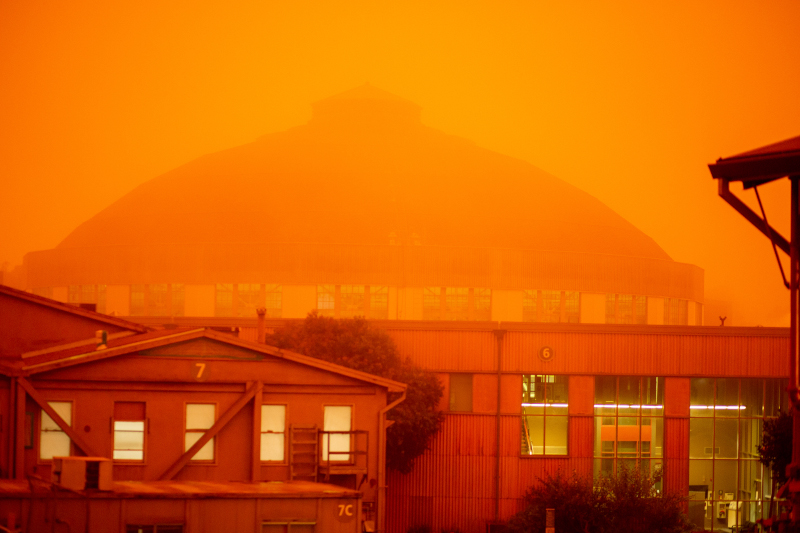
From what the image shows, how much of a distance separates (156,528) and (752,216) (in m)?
13.3

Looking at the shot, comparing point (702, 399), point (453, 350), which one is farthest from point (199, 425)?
point (702, 399)

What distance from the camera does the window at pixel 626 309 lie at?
7831cm

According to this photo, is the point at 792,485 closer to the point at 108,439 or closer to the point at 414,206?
the point at 108,439

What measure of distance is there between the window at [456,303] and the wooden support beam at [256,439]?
40162 millimetres

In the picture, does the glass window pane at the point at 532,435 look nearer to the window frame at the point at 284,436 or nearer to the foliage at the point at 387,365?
the foliage at the point at 387,365


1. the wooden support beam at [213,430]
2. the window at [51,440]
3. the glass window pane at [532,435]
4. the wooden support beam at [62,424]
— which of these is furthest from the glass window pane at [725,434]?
the window at [51,440]

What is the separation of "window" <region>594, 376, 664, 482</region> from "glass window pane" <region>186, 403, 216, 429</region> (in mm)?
20333

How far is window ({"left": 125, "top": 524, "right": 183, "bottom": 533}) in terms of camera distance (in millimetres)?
21172

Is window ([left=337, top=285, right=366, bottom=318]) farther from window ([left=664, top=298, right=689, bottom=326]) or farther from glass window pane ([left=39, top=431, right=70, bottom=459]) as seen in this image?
glass window pane ([left=39, top=431, right=70, bottom=459])

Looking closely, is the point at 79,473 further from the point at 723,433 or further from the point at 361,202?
the point at 361,202

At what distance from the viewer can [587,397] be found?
154 ft

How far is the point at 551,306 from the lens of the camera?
75750mm

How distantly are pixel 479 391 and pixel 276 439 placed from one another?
617 inches

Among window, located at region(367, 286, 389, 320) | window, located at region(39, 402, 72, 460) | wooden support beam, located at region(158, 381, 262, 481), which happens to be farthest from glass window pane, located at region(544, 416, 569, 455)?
window, located at region(367, 286, 389, 320)
